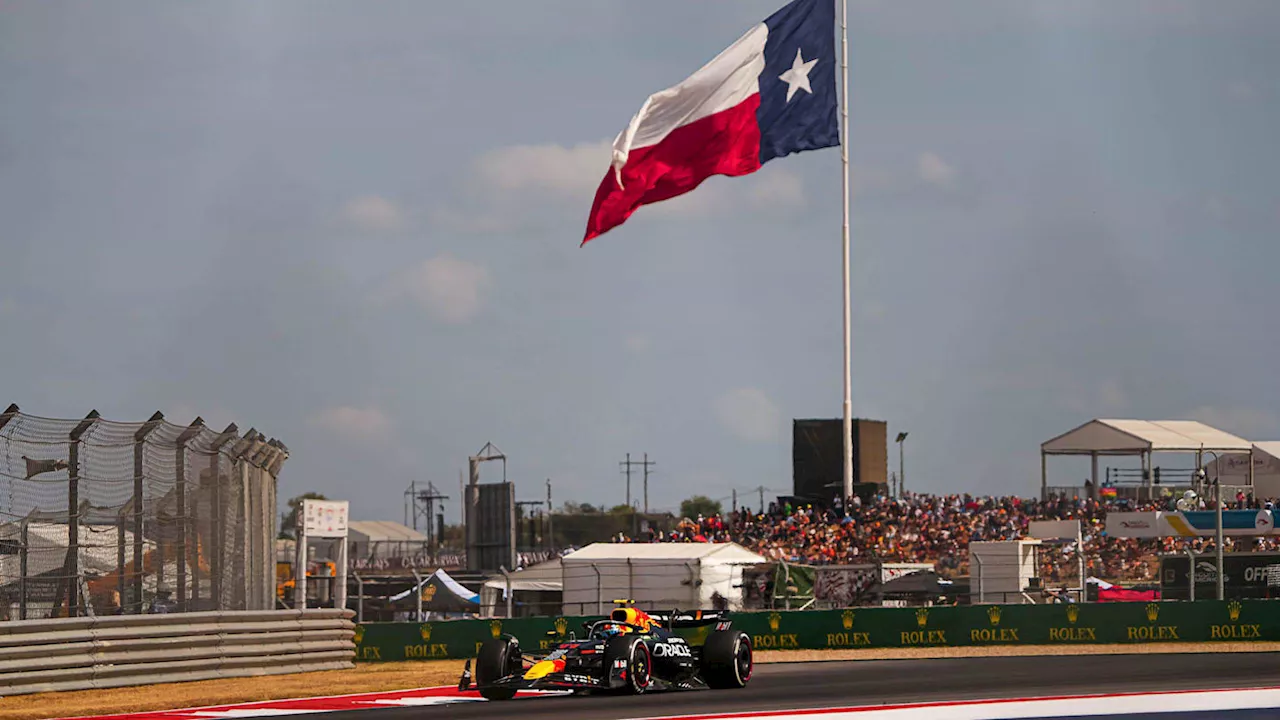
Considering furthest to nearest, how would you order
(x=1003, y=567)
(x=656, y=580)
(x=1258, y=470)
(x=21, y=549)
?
1. (x=1258, y=470)
2. (x=656, y=580)
3. (x=1003, y=567)
4. (x=21, y=549)

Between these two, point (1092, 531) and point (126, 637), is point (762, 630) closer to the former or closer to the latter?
point (126, 637)

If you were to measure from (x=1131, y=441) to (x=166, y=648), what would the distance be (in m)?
37.3

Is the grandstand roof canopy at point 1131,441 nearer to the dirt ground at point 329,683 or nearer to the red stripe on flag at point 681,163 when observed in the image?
the red stripe on flag at point 681,163

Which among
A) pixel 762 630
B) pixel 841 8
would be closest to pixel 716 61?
pixel 841 8

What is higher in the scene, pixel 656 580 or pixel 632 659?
pixel 632 659

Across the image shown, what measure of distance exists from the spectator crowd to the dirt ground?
10.9 metres

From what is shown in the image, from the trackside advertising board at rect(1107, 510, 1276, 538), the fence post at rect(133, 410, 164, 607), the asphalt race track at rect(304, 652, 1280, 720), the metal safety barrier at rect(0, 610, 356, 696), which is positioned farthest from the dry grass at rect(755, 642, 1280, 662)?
the fence post at rect(133, 410, 164, 607)

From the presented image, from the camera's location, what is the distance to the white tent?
112 ft

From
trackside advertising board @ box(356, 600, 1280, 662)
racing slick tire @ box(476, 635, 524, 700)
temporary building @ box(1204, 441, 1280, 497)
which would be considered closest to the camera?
racing slick tire @ box(476, 635, 524, 700)

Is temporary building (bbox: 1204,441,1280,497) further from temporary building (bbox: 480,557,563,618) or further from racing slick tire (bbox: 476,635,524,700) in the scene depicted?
racing slick tire (bbox: 476,635,524,700)

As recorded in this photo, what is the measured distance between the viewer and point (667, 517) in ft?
226

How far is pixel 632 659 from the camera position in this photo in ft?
57.8

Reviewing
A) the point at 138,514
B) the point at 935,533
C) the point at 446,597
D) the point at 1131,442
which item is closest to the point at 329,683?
the point at 138,514

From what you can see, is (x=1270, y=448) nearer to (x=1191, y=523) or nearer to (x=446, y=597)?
Result: (x=1191, y=523)
